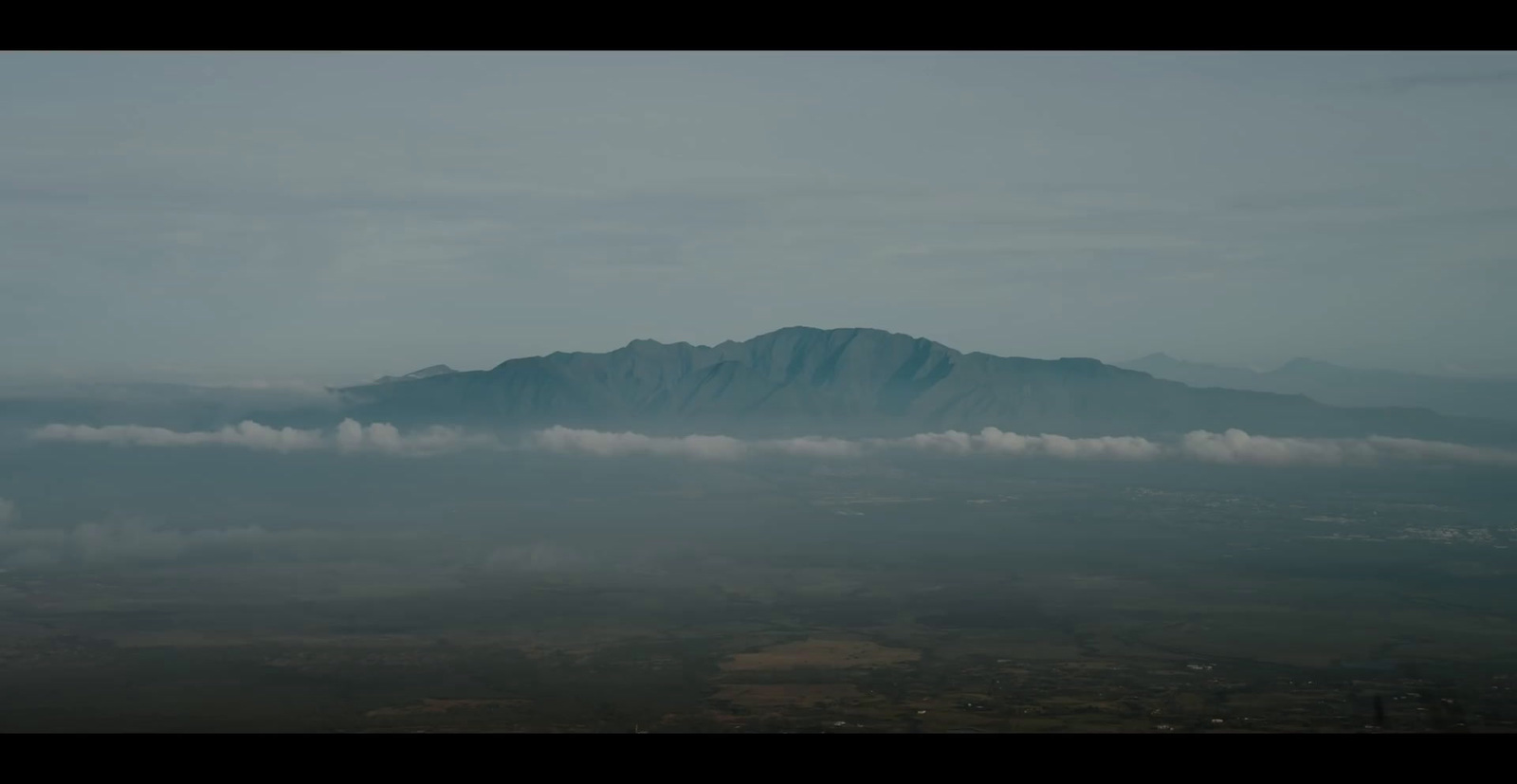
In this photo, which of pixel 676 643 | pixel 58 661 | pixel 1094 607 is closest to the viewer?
pixel 58 661

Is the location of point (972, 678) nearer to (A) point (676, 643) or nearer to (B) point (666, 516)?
(A) point (676, 643)
